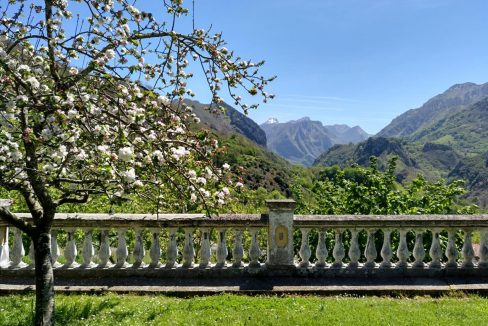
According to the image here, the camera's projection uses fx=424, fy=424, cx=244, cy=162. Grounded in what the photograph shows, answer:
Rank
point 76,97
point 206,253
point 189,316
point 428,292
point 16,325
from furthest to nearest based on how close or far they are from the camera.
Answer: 1. point 206,253
2. point 428,292
3. point 189,316
4. point 16,325
5. point 76,97

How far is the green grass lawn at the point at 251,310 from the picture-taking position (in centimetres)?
529

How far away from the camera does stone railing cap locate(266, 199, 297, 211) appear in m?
6.75

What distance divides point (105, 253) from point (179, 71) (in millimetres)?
3329

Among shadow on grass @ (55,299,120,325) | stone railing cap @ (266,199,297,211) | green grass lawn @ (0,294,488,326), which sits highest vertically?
stone railing cap @ (266,199,297,211)

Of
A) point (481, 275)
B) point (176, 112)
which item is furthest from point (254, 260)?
point (481, 275)

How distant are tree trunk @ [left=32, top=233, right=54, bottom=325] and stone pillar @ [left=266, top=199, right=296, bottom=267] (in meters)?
3.28

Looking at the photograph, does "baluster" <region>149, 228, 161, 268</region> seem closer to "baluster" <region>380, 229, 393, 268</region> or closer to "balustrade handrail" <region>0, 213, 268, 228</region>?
"balustrade handrail" <region>0, 213, 268, 228</region>

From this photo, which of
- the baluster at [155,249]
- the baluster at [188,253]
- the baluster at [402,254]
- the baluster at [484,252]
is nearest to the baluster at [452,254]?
the baluster at [484,252]

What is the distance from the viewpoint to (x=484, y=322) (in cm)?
526

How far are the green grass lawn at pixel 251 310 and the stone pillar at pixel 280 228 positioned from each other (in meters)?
0.85

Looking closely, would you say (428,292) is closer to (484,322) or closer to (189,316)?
(484,322)

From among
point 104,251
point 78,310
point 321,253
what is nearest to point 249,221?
point 321,253

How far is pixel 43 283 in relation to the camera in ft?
15.8

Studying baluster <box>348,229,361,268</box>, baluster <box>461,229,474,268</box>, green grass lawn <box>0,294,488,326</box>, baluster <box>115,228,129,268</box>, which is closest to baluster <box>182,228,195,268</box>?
green grass lawn <box>0,294,488,326</box>
